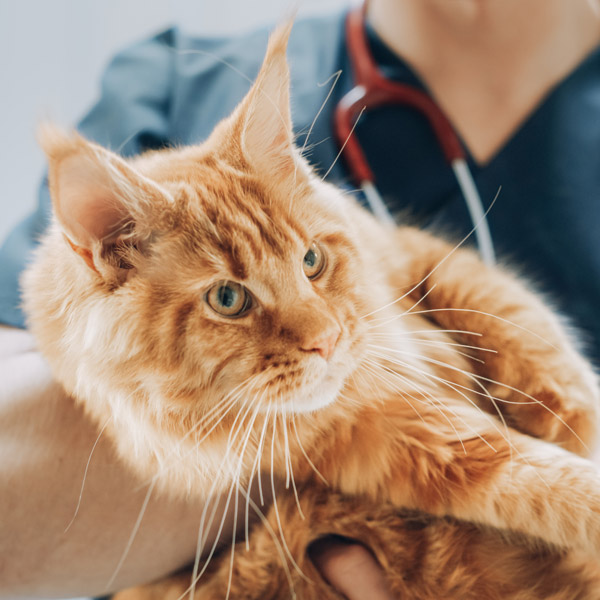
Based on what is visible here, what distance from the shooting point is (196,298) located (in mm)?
696

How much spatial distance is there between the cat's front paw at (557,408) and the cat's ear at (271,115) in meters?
0.53

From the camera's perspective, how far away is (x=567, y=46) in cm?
132

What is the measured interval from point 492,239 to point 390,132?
0.37 m

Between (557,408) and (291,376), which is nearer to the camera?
(291,376)

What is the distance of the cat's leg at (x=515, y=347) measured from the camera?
876 millimetres

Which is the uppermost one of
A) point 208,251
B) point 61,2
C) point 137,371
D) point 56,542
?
point 61,2

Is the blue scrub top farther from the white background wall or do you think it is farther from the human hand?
the human hand

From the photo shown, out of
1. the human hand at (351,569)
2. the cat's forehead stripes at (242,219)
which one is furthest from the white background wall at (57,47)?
the human hand at (351,569)

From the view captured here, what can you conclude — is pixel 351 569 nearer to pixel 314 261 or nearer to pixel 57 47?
pixel 314 261

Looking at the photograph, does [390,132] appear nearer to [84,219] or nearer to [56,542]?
[84,219]

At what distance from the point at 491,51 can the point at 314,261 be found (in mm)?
915

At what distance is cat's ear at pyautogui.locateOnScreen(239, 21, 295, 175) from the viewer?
2.38ft

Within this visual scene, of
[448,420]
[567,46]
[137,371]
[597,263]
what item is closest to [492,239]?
[597,263]

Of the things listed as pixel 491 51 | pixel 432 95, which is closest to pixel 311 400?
pixel 432 95
